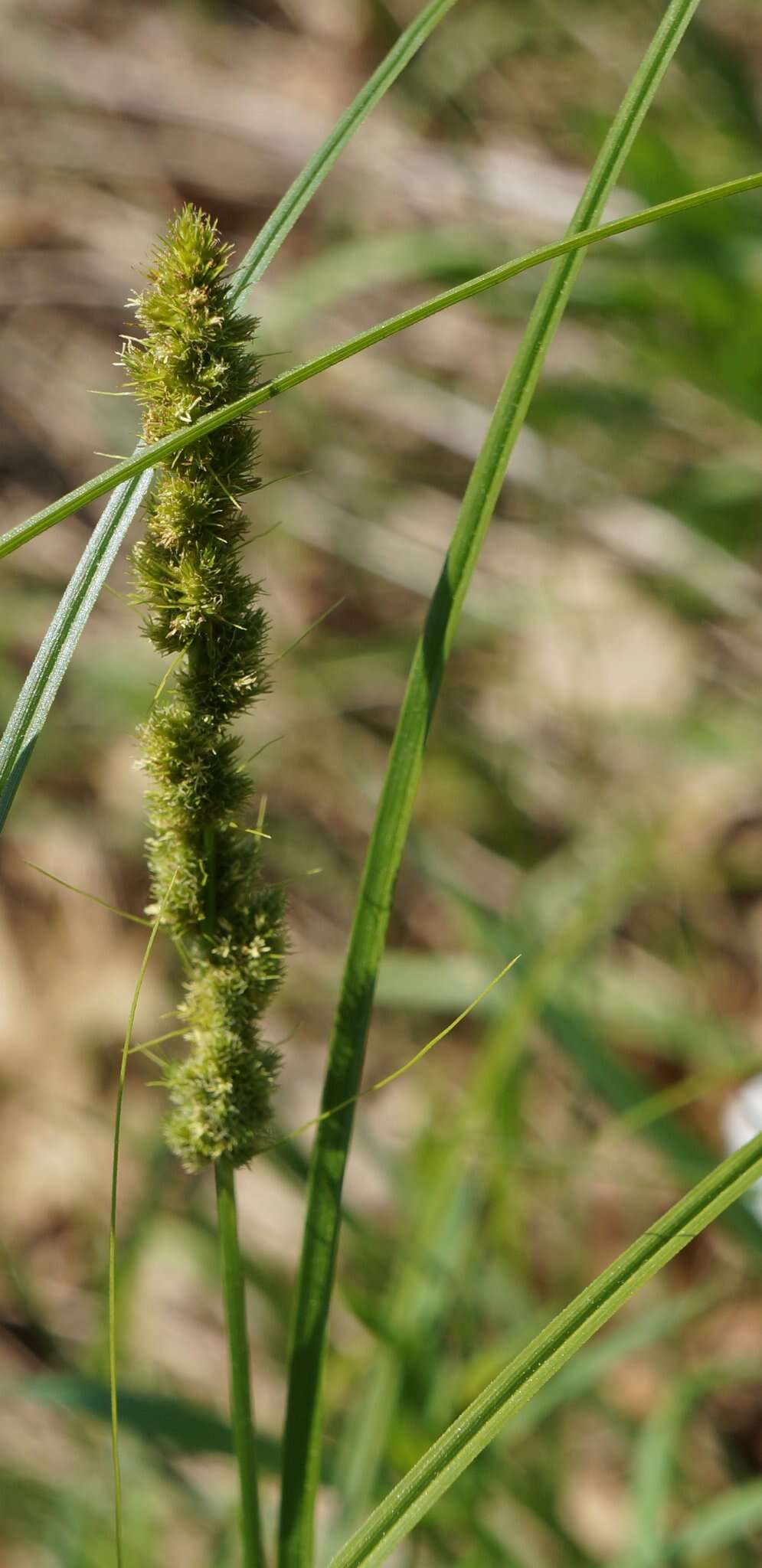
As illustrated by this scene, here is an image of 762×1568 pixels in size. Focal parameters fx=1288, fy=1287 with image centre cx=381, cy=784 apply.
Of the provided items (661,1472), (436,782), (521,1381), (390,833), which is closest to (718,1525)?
(661,1472)

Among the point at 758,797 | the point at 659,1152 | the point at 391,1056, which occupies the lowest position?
the point at 659,1152

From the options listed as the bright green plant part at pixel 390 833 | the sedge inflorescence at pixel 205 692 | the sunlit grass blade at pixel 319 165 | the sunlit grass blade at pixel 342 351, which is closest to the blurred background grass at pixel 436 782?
the bright green plant part at pixel 390 833

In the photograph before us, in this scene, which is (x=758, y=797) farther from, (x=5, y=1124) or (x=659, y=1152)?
(x=5, y=1124)

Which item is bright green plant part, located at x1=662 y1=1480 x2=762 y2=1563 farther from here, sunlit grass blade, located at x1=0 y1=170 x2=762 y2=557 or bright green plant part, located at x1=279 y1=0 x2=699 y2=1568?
sunlit grass blade, located at x1=0 y1=170 x2=762 y2=557

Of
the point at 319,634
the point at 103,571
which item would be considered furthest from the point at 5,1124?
the point at 103,571

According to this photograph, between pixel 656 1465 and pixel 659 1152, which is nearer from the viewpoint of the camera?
pixel 656 1465

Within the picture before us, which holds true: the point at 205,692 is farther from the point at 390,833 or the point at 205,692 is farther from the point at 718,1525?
the point at 718,1525
